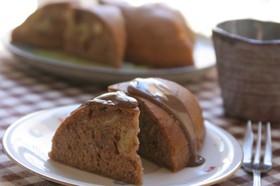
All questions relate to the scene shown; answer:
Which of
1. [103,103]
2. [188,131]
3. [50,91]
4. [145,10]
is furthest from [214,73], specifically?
[103,103]

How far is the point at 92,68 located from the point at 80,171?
2.28 ft

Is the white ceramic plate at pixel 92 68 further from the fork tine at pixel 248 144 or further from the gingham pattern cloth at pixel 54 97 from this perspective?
the fork tine at pixel 248 144

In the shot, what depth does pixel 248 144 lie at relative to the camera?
4.90ft

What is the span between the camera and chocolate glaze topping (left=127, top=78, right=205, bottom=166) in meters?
1.31

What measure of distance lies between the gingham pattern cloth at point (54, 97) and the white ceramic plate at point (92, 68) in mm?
45

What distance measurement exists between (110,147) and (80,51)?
3.34 ft

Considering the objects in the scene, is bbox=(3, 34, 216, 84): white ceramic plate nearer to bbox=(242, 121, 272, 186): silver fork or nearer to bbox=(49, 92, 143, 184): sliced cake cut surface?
bbox=(242, 121, 272, 186): silver fork

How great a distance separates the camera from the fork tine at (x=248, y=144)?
1.40 metres

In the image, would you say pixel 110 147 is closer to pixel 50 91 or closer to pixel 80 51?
pixel 50 91

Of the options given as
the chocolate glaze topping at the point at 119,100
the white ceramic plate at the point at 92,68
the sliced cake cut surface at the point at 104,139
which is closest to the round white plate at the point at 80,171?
the sliced cake cut surface at the point at 104,139

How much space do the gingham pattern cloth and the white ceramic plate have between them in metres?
0.04

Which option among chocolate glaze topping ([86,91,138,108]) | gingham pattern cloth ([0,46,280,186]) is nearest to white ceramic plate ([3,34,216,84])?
gingham pattern cloth ([0,46,280,186])

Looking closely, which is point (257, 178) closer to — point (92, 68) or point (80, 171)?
point (80, 171)

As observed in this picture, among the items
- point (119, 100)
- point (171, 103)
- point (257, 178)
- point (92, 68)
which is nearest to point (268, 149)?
point (257, 178)
